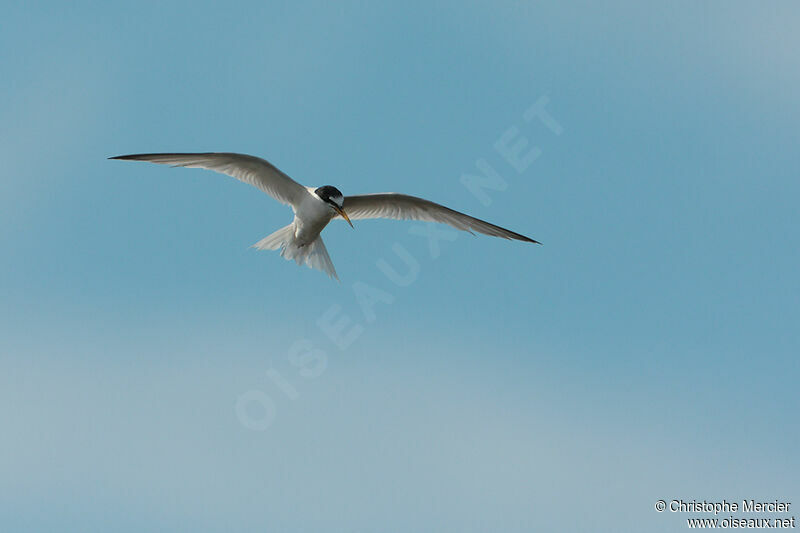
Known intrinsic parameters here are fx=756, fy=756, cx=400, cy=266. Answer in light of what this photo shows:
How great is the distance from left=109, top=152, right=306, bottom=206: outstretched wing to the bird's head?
2.02 feet

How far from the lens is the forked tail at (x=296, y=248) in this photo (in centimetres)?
1471

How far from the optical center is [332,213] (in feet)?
46.3

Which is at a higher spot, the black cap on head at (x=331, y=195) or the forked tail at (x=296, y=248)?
the black cap on head at (x=331, y=195)

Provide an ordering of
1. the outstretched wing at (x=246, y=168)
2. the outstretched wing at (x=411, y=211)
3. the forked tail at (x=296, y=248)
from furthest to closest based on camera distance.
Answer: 1. the outstretched wing at (x=411, y=211)
2. the forked tail at (x=296, y=248)
3. the outstretched wing at (x=246, y=168)

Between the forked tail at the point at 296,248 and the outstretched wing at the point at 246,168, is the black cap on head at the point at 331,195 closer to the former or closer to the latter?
the outstretched wing at the point at 246,168

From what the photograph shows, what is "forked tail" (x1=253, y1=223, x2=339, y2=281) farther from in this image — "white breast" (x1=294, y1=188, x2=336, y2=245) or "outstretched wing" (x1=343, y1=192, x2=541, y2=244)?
"outstretched wing" (x1=343, y1=192, x2=541, y2=244)

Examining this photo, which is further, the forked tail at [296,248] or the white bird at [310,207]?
the forked tail at [296,248]

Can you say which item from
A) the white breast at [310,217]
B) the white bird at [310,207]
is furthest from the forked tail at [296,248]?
the white breast at [310,217]

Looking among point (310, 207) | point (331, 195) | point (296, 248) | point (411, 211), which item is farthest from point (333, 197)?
point (411, 211)

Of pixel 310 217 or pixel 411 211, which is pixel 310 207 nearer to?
pixel 310 217

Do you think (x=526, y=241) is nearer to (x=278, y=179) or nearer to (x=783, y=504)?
(x=278, y=179)

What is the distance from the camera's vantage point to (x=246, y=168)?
13984 millimetres

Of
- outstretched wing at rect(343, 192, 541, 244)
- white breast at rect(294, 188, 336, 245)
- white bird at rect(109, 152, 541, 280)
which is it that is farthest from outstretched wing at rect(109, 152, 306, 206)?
outstretched wing at rect(343, 192, 541, 244)

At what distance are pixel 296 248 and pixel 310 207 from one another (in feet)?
3.45
